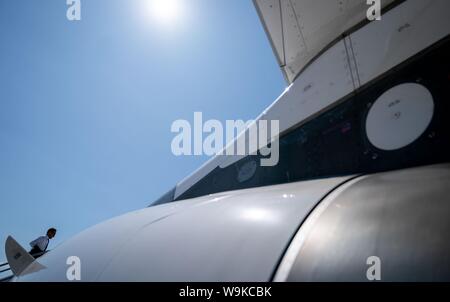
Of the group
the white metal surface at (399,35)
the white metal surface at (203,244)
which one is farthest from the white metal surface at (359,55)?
the white metal surface at (203,244)

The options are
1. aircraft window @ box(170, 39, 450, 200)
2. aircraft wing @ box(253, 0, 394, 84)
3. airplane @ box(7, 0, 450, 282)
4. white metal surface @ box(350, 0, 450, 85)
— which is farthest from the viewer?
aircraft wing @ box(253, 0, 394, 84)

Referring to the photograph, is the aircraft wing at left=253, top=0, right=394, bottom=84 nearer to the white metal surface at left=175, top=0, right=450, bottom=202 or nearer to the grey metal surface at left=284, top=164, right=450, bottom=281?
the white metal surface at left=175, top=0, right=450, bottom=202

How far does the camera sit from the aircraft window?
1.47 m

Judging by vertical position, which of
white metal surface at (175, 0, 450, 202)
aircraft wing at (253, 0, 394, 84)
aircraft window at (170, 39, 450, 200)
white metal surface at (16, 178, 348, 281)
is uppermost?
aircraft wing at (253, 0, 394, 84)

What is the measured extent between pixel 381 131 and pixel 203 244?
4.94ft

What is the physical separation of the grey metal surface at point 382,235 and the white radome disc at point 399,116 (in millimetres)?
709

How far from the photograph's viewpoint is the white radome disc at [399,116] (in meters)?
1.52

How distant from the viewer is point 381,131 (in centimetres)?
171

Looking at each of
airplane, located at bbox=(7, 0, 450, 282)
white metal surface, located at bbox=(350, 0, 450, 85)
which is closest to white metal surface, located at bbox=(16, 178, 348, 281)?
airplane, located at bbox=(7, 0, 450, 282)

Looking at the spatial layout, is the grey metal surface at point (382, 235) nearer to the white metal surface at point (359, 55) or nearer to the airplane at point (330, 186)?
the airplane at point (330, 186)

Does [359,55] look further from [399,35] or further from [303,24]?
[303,24]

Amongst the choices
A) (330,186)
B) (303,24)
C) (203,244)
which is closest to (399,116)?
(330,186)

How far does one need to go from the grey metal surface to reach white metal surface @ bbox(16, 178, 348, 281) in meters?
0.07
